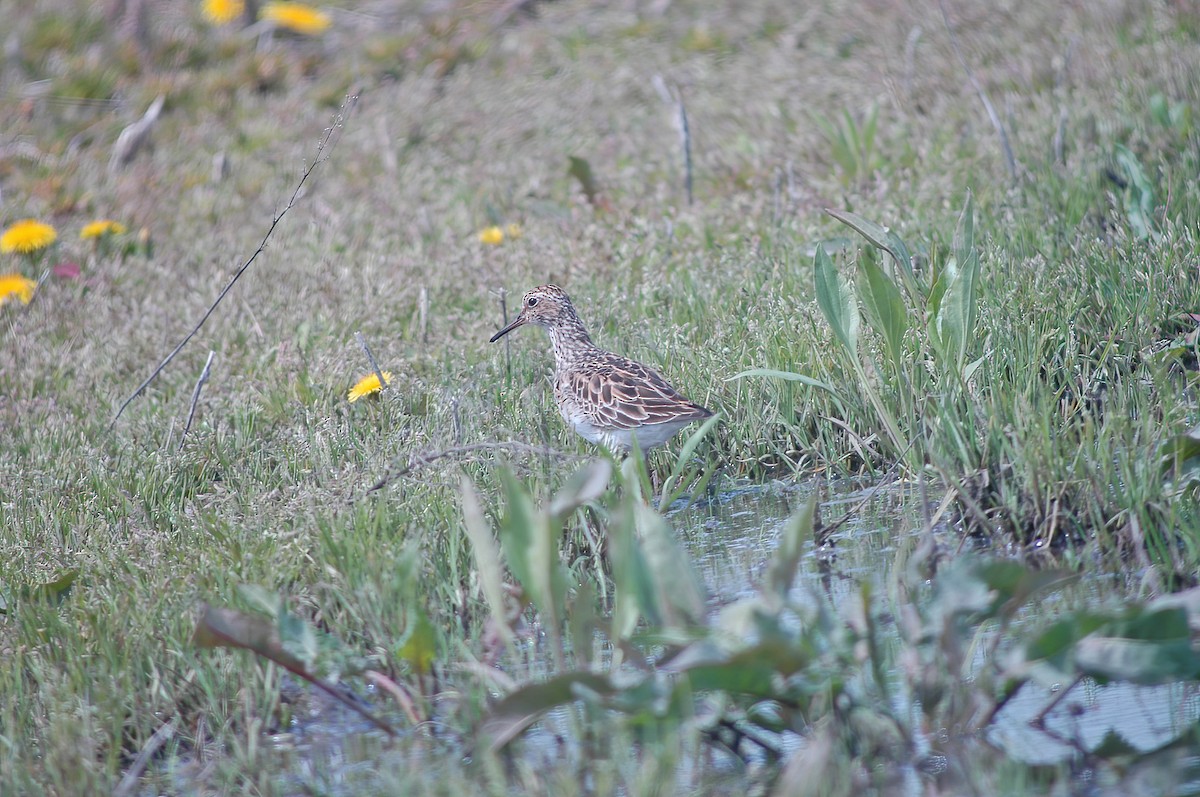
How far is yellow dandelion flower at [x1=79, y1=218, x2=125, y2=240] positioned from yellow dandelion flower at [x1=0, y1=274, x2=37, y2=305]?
0.76 metres

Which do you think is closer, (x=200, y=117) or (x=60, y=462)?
(x=60, y=462)

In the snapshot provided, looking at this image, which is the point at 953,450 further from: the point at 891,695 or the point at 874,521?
the point at 891,695

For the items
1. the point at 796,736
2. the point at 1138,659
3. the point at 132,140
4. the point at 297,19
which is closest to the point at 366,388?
the point at 796,736

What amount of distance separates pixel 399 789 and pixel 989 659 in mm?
1405

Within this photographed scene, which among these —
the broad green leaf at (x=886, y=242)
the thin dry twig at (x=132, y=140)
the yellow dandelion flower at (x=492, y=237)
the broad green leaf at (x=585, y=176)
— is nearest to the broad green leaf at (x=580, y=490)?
the broad green leaf at (x=886, y=242)

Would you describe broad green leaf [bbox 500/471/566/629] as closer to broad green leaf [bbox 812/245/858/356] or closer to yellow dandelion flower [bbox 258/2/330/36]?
broad green leaf [bbox 812/245/858/356]

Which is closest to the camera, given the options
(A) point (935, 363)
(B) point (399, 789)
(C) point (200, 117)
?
(B) point (399, 789)

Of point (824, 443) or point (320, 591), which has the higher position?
point (320, 591)

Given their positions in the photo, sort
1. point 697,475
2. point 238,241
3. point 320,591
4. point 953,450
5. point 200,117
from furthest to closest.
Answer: point 200,117 < point 238,241 < point 697,475 < point 953,450 < point 320,591

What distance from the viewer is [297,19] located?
40.7 feet

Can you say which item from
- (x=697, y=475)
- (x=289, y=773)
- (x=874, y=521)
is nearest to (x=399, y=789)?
(x=289, y=773)

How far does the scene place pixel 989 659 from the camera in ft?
10.5

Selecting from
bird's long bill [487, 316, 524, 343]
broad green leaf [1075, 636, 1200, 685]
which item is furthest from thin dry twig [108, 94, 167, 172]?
broad green leaf [1075, 636, 1200, 685]

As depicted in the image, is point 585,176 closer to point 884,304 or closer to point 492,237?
point 492,237
